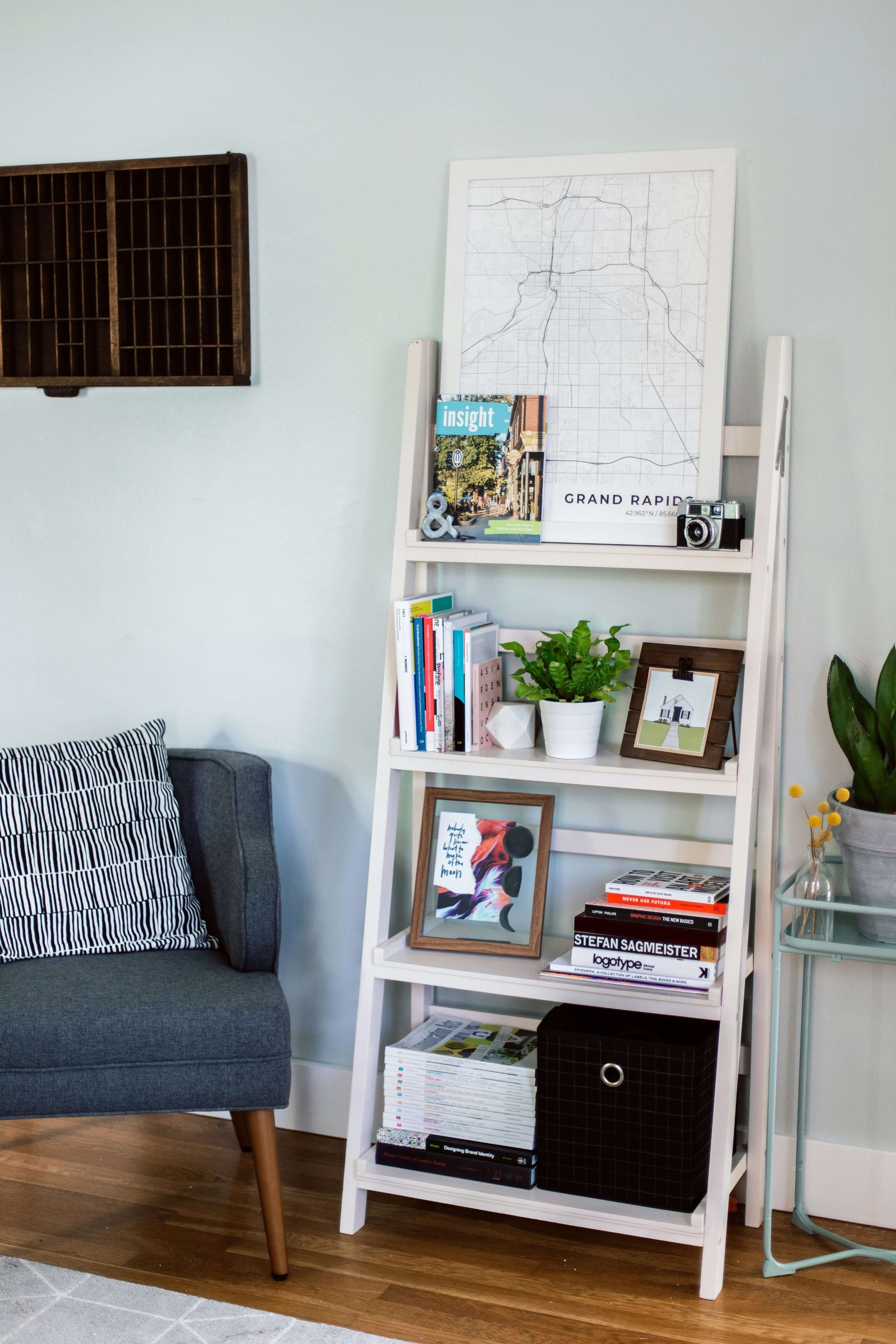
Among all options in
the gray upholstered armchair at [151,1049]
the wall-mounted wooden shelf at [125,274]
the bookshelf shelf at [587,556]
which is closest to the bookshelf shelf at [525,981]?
the gray upholstered armchair at [151,1049]

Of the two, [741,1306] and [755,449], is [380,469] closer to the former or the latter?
[755,449]

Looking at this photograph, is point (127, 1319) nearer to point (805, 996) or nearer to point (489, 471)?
point (805, 996)

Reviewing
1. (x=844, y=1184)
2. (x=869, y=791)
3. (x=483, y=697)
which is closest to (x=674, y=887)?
(x=869, y=791)

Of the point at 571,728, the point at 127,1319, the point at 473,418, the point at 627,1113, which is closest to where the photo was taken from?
the point at 127,1319

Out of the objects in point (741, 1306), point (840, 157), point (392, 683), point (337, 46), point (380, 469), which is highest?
point (337, 46)

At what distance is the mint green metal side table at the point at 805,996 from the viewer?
6.44ft

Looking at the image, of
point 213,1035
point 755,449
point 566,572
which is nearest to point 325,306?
point 566,572

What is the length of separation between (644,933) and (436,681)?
22.0 inches

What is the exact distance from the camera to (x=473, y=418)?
88.7 inches

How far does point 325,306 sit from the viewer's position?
2.47 meters

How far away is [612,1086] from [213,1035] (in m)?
0.65

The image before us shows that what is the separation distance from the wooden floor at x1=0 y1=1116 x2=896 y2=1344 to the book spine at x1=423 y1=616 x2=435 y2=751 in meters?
0.87

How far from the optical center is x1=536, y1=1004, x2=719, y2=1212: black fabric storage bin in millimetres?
2012

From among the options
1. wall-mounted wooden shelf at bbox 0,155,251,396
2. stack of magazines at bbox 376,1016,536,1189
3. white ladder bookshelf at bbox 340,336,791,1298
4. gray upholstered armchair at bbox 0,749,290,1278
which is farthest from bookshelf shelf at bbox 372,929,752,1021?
wall-mounted wooden shelf at bbox 0,155,251,396
